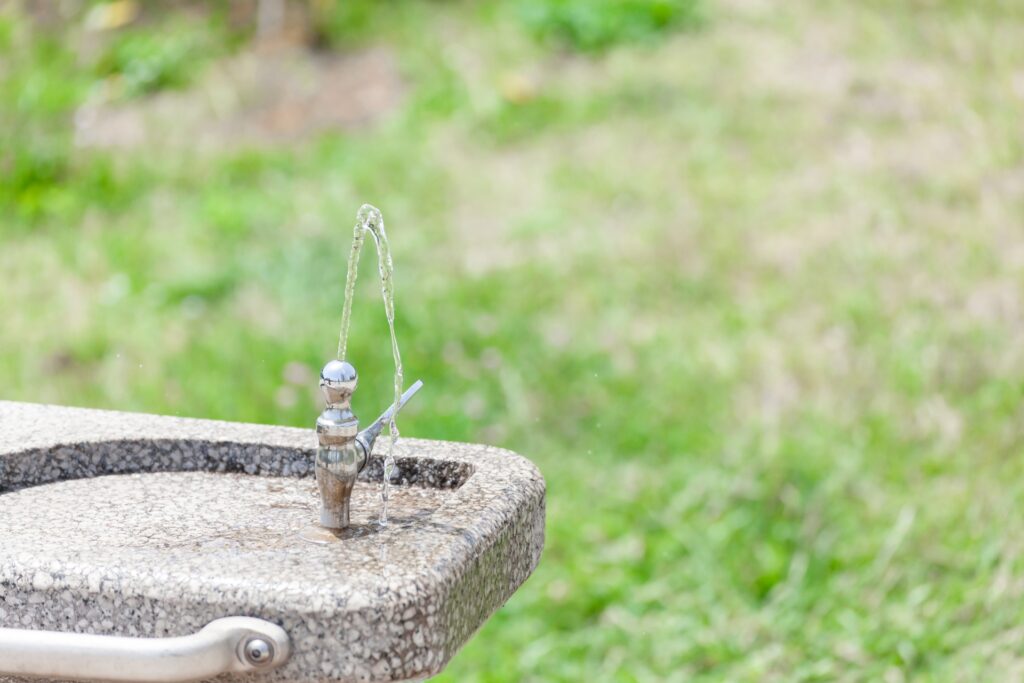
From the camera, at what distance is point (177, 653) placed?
4.20 ft

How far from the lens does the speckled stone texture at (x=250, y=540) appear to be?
1.29 meters

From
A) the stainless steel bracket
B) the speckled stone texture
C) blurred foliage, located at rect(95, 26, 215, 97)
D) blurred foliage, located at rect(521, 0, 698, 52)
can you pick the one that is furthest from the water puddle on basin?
blurred foliage, located at rect(95, 26, 215, 97)

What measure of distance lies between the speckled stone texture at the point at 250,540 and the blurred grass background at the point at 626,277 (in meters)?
1.37

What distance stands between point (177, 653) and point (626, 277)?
312 centimetres

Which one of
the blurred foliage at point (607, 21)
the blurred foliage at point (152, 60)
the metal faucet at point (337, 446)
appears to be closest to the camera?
the metal faucet at point (337, 446)

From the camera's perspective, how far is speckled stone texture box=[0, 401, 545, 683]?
129 centimetres

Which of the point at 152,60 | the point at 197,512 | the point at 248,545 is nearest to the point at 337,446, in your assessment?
the point at 248,545

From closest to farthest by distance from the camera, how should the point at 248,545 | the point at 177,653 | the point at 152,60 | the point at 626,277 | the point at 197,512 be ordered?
the point at 177,653, the point at 248,545, the point at 197,512, the point at 626,277, the point at 152,60

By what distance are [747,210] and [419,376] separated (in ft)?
4.25

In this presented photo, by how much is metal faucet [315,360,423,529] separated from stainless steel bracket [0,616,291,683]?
278 mm

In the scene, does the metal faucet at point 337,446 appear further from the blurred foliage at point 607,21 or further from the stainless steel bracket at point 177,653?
the blurred foliage at point 607,21

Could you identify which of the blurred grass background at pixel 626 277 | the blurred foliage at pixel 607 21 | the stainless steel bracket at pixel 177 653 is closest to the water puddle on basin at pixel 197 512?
the stainless steel bracket at pixel 177 653

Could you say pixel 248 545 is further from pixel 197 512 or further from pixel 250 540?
pixel 197 512

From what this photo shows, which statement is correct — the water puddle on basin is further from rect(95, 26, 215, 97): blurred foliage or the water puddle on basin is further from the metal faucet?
rect(95, 26, 215, 97): blurred foliage
